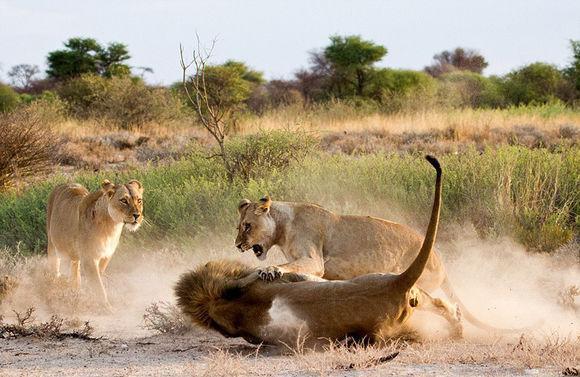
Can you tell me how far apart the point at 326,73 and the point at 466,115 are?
2674 centimetres

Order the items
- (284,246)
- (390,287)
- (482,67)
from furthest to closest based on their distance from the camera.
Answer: (482,67) < (284,246) < (390,287)

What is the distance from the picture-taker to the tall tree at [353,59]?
155 feet

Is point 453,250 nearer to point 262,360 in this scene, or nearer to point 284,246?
point 284,246

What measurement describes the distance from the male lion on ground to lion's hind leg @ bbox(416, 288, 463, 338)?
75 centimetres

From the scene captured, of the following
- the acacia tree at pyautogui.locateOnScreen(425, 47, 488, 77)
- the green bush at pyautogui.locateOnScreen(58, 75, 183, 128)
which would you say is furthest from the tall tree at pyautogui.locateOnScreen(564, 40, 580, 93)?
the acacia tree at pyautogui.locateOnScreen(425, 47, 488, 77)

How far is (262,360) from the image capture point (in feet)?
20.0

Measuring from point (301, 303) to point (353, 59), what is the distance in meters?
42.8

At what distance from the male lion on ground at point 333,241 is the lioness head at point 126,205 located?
2040 millimetres

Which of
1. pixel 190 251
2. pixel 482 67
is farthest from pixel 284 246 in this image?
Result: pixel 482 67

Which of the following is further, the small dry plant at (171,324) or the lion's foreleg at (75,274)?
the lion's foreleg at (75,274)

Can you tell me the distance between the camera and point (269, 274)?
6539mm

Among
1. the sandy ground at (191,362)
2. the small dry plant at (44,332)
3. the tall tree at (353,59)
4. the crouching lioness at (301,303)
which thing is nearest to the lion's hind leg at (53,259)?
the small dry plant at (44,332)

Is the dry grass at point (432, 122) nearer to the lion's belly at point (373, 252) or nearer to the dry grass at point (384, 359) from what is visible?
the lion's belly at point (373, 252)

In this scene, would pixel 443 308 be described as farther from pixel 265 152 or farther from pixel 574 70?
pixel 574 70
